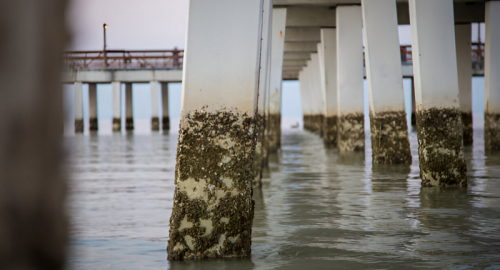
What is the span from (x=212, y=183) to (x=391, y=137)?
915 centimetres

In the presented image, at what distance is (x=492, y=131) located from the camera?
17234 millimetres

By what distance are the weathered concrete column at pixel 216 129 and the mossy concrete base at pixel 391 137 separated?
8.80 metres

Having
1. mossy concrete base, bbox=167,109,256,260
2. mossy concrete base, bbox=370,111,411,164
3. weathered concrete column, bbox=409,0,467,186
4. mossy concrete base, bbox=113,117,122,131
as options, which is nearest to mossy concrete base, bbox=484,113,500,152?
mossy concrete base, bbox=370,111,411,164

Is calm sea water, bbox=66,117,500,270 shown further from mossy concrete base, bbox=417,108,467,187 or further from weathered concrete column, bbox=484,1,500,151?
weathered concrete column, bbox=484,1,500,151

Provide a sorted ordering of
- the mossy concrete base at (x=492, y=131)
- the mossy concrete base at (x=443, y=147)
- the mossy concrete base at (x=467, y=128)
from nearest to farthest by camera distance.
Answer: the mossy concrete base at (x=443, y=147) → the mossy concrete base at (x=492, y=131) → the mossy concrete base at (x=467, y=128)

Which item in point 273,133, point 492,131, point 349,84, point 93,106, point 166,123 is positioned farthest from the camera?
point 166,123

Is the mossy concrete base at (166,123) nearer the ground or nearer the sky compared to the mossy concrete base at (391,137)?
nearer the sky

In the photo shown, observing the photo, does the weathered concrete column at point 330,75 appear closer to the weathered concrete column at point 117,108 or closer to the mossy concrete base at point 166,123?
the weathered concrete column at point 117,108

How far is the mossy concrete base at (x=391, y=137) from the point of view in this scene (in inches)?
500

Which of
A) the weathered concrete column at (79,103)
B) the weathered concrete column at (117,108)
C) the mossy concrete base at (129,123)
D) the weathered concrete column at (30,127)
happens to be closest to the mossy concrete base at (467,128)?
the weathered concrete column at (30,127)

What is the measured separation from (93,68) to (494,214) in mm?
38336

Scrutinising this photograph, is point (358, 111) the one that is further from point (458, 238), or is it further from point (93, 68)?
point (93, 68)

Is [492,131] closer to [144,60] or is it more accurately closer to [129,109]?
[144,60]

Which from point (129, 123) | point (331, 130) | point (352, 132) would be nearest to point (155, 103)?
point (129, 123)
